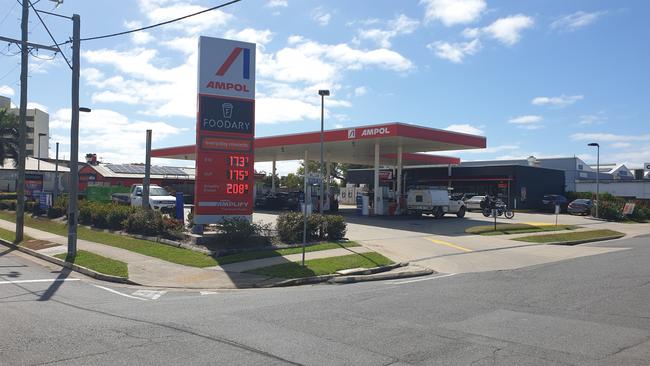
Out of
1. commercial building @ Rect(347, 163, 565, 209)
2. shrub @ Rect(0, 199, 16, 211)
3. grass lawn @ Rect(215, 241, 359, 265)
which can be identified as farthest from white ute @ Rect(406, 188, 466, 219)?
shrub @ Rect(0, 199, 16, 211)

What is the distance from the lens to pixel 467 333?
7699 millimetres

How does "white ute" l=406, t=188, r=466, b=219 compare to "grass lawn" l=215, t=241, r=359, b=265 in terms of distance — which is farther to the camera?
"white ute" l=406, t=188, r=466, b=219

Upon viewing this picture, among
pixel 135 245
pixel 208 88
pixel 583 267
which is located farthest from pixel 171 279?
pixel 583 267

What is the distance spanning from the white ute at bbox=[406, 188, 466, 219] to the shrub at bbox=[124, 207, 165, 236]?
1860cm

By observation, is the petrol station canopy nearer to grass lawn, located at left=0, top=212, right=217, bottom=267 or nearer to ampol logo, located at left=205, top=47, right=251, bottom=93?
ampol logo, located at left=205, top=47, right=251, bottom=93

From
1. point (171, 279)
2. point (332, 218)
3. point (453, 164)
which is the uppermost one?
point (453, 164)

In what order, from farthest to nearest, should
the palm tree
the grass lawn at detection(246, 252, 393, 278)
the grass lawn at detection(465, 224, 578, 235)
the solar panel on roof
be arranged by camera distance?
the solar panel on roof, the palm tree, the grass lawn at detection(465, 224, 578, 235), the grass lawn at detection(246, 252, 393, 278)

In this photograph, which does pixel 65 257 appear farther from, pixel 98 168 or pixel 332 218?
pixel 98 168

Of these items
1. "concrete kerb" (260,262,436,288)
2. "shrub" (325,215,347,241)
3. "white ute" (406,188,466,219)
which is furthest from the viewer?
"white ute" (406,188,466,219)

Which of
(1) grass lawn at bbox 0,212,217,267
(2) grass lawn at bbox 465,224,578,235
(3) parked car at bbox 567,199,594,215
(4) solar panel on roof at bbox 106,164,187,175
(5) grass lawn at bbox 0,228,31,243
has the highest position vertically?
(4) solar panel on roof at bbox 106,164,187,175

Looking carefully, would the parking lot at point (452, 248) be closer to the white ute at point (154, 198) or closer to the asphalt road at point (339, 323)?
the asphalt road at point (339, 323)

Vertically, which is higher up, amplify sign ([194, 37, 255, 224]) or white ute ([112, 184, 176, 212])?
amplify sign ([194, 37, 255, 224])

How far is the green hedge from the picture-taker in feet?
65.2

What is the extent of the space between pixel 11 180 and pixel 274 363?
70.9 metres
